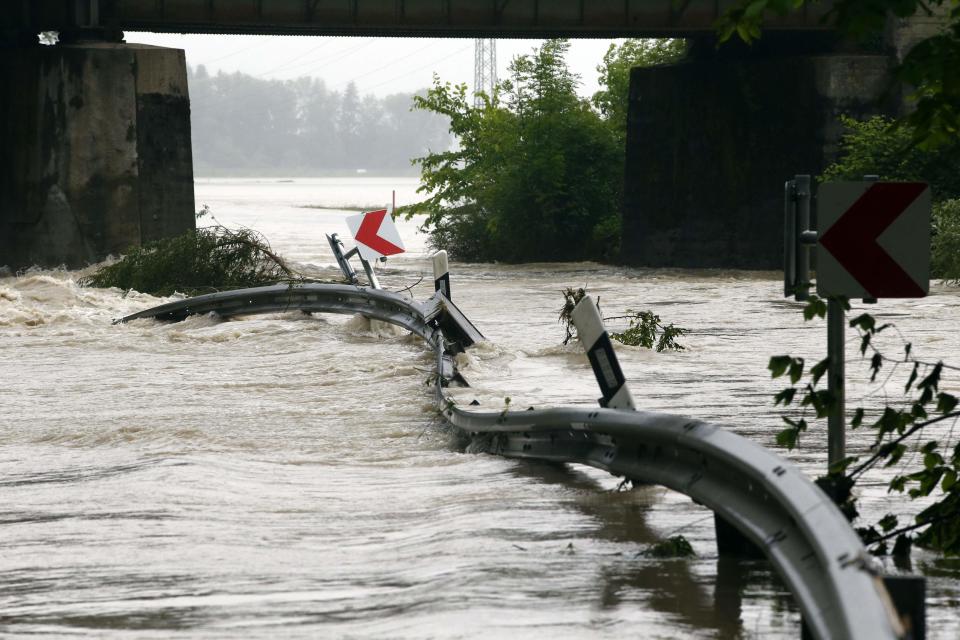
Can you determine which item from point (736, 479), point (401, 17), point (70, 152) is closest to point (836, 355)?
point (736, 479)

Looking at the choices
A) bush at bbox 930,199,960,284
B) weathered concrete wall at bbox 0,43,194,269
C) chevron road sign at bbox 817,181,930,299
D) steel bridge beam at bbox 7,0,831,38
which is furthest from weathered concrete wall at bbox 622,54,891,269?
chevron road sign at bbox 817,181,930,299

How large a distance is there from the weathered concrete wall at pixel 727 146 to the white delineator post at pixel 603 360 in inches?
1022

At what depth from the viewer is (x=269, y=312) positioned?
18.2 meters

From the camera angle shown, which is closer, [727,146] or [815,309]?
[815,309]

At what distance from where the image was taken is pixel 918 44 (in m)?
5.43

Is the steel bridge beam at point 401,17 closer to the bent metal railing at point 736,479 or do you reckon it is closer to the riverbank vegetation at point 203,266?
the riverbank vegetation at point 203,266

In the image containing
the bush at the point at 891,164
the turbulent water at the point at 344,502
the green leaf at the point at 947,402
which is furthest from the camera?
the bush at the point at 891,164

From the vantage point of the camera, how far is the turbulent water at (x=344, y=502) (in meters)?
5.28

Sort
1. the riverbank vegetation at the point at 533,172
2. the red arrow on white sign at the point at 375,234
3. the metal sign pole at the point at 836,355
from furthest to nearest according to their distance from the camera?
the riverbank vegetation at the point at 533,172, the red arrow on white sign at the point at 375,234, the metal sign pole at the point at 836,355

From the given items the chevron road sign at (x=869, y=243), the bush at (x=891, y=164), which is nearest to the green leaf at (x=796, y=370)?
the chevron road sign at (x=869, y=243)

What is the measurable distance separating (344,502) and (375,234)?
463 inches

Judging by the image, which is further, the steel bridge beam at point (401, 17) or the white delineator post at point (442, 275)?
the steel bridge beam at point (401, 17)

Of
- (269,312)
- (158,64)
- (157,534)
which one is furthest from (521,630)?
(158,64)

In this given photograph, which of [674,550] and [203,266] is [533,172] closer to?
[203,266]
